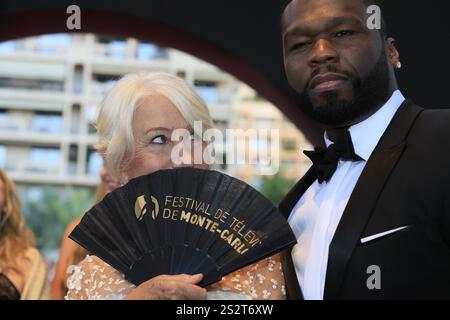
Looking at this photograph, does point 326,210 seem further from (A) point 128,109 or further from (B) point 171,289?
(A) point 128,109

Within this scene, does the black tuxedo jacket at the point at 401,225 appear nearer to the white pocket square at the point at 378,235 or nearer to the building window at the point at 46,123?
the white pocket square at the point at 378,235

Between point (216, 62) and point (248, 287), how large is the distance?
2.48 metres

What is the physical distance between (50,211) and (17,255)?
25470 mm

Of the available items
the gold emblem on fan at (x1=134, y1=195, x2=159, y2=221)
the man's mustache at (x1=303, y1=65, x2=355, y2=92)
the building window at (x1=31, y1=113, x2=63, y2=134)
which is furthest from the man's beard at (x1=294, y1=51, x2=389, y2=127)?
the building window at (x1=31, y1=113, x2=63, y2=134)

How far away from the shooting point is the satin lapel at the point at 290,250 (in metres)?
2.33

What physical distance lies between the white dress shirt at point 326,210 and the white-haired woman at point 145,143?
11 centimetres

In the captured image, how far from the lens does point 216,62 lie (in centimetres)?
462

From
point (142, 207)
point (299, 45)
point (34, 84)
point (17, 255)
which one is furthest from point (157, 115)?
point (34, 84)

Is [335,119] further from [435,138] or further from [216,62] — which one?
[216,62]

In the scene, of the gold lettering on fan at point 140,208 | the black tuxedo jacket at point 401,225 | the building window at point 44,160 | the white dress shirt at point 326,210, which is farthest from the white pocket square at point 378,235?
the building window at point 44,160

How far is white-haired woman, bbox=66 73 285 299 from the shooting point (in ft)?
7.69

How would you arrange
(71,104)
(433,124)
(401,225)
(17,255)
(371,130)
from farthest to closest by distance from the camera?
(71,104) → (17,255) → (371,130) → (433,124) → (401,225)

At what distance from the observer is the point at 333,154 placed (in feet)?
8.03
